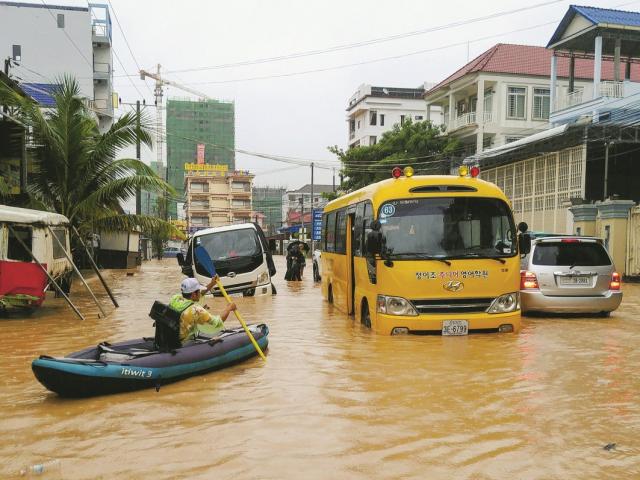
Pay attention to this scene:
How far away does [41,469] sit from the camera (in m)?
4.40

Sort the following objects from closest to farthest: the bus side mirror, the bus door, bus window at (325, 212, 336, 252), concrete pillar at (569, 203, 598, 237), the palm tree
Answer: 1. the bus side mirror
2. the bus door
3. bus window at (325, 212, 336, 252)
4. the palm tree
5. concrete pillar at (569, 203, 598, 237)

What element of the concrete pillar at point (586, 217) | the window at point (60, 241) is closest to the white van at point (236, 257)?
the window at point (60, 241)

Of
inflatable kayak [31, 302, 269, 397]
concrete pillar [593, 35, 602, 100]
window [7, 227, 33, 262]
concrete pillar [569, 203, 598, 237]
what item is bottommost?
inflatable kayak [31, 302, 269, 397]

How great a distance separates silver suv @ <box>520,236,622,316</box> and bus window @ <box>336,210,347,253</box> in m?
3.40

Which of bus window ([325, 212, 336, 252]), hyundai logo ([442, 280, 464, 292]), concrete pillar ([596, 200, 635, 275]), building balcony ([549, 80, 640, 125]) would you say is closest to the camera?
hyundai logo ([442, 280, 464, 292])

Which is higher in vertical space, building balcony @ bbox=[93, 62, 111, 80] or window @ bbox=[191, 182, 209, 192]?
building balcony @ bbox=[93, 62, 111, 80]

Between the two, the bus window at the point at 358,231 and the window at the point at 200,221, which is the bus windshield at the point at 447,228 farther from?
the window at the point at 200,221

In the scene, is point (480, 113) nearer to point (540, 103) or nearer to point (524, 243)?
point (540, 103)

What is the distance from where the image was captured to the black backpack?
694 centimetres

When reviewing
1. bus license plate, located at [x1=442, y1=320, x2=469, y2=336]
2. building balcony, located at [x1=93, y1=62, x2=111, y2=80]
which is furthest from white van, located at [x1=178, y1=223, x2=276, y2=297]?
building balcony, located at [x1=93, y1=62, x2=111, y2=80]

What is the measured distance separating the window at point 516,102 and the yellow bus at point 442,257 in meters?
25.7

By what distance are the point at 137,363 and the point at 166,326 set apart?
584 mm

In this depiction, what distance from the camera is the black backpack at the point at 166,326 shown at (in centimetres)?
694

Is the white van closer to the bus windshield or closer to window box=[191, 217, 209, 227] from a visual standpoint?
the bus windshield
